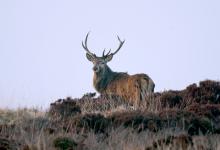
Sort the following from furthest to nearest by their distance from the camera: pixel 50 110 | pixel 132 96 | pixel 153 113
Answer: pixel 132 96 → pixel 50 110 → pixel 153 113

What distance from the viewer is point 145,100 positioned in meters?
19.7

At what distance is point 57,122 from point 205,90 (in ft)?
22.4

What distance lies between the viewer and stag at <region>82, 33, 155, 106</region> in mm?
21312

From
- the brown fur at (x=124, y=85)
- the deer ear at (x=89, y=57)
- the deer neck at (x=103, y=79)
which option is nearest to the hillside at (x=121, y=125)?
the brown fur at (x=124, y=85)

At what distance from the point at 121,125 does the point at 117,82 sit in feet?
30.3

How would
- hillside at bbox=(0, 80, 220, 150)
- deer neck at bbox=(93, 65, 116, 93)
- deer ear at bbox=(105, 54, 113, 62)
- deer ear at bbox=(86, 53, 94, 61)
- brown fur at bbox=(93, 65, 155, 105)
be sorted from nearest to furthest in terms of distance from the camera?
hillside at bbox=(0, 80, 220, 150), brown fur at bbox=(93, 65, 155, 105), deer neck at bbox=(93, 65, 116, 93), deer ear at bbox=(105, 54, 113, 62), deer ear at bbox=(86, 53, 94, 61)

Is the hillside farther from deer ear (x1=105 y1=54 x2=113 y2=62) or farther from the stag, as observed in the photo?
deer ear (x1=105 y1=54 x2=113 y2=62)

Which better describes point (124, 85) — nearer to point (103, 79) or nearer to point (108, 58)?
point (103, 79)

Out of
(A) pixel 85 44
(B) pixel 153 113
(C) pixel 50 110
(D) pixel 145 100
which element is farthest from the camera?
(A) pixel 85 44

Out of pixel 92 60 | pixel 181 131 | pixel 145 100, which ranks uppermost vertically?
pixel 92 60

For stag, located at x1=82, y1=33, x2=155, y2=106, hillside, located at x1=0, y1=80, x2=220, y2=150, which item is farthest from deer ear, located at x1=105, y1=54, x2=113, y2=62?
hillside, located at x1=0, y1=80, x2=220, y2=150

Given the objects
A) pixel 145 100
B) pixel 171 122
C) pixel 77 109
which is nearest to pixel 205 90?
pixel 145 100

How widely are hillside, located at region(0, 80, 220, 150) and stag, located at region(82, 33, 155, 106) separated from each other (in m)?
0.95

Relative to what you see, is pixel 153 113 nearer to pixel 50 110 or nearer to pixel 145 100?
pixel 50 110
